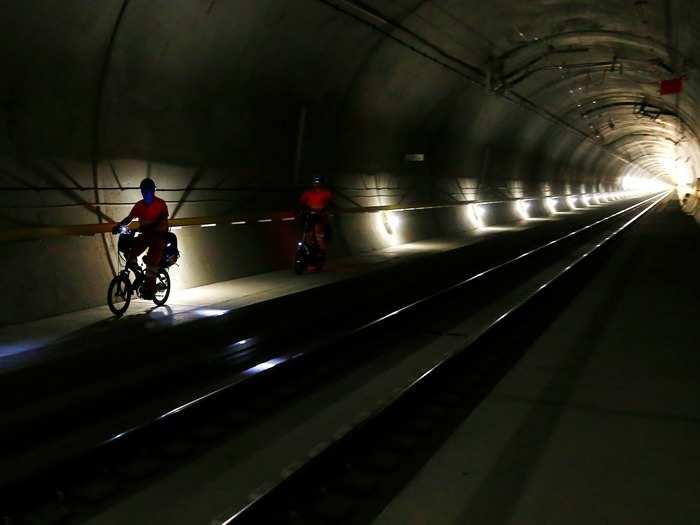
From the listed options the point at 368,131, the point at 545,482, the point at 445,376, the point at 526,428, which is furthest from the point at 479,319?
the point at 368,131

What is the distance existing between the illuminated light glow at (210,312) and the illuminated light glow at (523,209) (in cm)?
2608

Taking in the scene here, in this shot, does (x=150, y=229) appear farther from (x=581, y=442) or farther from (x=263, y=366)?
(x=581, y=442)

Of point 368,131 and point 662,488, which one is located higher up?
point 368,131

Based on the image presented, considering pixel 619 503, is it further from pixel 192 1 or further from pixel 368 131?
pixel 368 131

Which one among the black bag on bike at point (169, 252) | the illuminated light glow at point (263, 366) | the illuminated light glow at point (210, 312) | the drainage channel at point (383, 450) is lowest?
the drainage channel at point (383, 450)

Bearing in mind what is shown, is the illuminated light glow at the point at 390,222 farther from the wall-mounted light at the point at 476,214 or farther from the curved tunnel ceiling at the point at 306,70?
the wall-mounted light at the point at 476,214

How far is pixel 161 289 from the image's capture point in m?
9.90

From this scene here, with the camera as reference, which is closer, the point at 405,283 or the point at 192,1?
the point at 192,1

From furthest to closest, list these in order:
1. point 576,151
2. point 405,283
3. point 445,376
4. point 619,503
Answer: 1. point 576,151
2. point 405,283
3. point 445,376
4. point 619,503

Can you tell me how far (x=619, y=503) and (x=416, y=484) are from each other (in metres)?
1.11

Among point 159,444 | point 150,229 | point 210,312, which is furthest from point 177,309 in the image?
point 159,444

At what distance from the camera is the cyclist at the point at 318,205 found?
13.2m

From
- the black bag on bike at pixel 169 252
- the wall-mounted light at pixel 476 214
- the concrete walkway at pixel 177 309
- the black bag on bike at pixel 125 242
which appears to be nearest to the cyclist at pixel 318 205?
the concrete walkway at pixel 177 309

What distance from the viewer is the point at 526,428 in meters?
5.00
